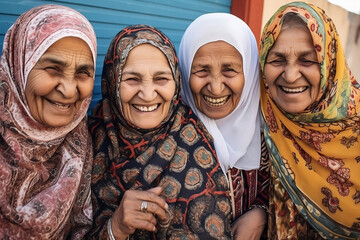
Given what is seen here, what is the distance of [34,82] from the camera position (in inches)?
61.9

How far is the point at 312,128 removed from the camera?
76.5 inches

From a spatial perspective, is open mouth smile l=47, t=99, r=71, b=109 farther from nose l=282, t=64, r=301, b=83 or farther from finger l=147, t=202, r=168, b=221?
nose l=282, t=64, r=301, b=83

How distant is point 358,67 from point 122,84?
6864mm

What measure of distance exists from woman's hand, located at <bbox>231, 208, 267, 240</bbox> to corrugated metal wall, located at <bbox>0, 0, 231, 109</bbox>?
4.73 feet

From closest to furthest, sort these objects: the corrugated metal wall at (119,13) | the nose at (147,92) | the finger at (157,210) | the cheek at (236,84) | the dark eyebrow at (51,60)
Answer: the dark eyebrow at (51,60) → the finger at (157,210) → the nose at (147,92) → the cheek at (236,84) → the corrugated metal wall at (119,13)

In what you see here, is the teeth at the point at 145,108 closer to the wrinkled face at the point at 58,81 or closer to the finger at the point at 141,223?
the wrinkled face at the point at 58,81

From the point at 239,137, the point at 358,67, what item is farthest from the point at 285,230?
the point at 358,67

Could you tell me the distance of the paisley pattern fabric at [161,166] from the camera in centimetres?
182

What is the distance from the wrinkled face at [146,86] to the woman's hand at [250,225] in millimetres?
716

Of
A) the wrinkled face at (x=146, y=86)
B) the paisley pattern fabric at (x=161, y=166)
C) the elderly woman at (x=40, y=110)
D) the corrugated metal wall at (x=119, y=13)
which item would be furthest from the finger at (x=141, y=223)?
the corrugated metal wall at (x=119, y=13)

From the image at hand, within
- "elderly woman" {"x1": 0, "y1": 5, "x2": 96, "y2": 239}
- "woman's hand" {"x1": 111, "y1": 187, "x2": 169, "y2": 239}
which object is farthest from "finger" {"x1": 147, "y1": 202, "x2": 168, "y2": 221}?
"elderly woman" {"x1": 0, "y1": 5, "x2": 96, "y2": 239}

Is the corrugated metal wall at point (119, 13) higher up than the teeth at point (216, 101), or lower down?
higher up

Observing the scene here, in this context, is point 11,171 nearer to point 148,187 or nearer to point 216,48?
point 148,187

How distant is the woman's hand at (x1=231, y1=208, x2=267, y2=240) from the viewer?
197cm
